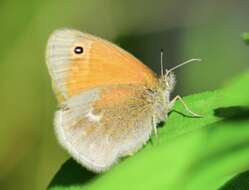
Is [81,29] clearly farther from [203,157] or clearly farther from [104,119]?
[203,157]

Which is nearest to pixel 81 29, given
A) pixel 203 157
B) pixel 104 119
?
pixel 104 119

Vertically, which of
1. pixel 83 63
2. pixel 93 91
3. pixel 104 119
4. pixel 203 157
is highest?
pixel 203 157

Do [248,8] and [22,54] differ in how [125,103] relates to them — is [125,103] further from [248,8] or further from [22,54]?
[248,8]

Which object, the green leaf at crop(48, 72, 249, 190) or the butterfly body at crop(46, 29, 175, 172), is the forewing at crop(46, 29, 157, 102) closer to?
the butterfly body at crop(46, 29, 175, 172)

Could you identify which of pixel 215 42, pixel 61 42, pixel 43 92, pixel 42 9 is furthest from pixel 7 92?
pixel 61 42

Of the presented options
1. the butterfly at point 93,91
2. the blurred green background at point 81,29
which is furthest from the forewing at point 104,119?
the blurred green background at point 81,29

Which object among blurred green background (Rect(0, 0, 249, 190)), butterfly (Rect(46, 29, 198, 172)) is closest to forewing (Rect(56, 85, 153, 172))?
butterfly (Rect(46, 29, 198, 172))

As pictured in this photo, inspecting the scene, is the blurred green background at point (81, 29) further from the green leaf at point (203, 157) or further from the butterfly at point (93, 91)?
the green leaf at point (203, 157)
